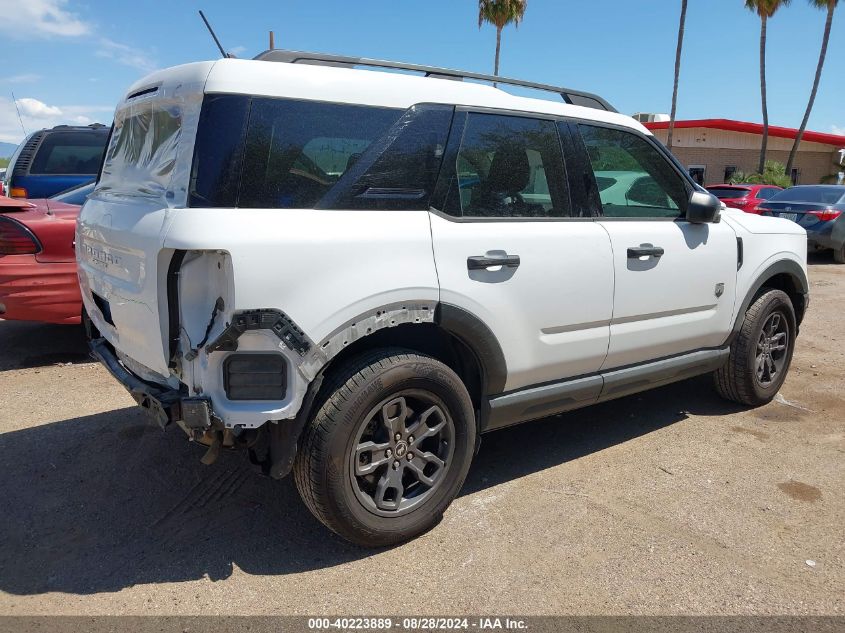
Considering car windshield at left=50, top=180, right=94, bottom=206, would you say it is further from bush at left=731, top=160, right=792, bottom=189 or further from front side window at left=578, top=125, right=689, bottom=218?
bush at left=731, top=160, right=792, bottom=189

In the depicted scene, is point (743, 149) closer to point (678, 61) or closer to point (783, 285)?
point (678, 61)

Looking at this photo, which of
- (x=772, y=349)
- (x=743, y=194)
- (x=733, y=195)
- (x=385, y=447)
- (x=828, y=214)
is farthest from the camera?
(x=733, y=195)

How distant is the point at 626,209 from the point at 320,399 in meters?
2.20

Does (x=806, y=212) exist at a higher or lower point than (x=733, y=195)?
lower

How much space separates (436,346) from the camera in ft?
11.1

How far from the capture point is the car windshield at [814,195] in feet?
46.2

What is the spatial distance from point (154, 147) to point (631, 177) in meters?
2.66

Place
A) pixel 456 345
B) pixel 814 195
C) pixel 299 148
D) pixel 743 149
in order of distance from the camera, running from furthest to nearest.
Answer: pixel 743 149 < pixel 814 195 < pixel 456 345 < pixel 299 148

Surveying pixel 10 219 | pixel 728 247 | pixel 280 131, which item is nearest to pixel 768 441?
pixel 728 247

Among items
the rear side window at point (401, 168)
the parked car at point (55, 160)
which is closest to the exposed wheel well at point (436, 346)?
the rear side window at point (401, 168)

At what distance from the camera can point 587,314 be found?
12.0ft

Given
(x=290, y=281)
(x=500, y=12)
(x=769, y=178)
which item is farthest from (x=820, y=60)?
(x=290, y=281)

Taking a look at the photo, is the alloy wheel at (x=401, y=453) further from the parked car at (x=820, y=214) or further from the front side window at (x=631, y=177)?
the parked car at (x=820, y=214)

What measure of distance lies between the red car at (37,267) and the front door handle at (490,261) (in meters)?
3.92
